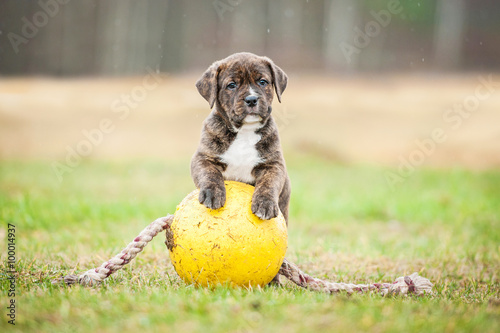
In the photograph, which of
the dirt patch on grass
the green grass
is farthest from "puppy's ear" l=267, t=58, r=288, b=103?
the dirt patch on grass

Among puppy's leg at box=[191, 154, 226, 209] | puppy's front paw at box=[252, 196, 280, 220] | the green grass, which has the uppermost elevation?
puppy's leg at box=[191, 154, 226, 209]

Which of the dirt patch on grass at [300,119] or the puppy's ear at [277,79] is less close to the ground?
the puppy's ear at [277,79]

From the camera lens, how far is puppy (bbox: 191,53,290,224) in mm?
4465

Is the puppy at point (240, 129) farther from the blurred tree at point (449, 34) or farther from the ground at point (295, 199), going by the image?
the blurred tree at point (449, 34)

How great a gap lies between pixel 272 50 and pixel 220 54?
2528 millimetres

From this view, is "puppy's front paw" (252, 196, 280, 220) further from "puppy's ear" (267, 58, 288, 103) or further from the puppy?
"puppy's ear" (267, 58, 288, 103)

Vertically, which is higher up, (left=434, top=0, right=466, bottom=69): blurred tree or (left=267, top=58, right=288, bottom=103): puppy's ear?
(left=434, top=0, right=466, bottom=69): blurred tree

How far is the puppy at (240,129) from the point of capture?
4465 mm

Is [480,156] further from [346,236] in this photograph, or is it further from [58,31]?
[58,31]

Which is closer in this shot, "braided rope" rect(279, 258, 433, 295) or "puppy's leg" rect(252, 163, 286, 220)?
"puppy's leg" rect(252, 163, 286, 220)

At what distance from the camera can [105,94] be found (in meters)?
21.5

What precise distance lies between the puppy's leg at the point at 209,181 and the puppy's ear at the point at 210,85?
0.51 meters

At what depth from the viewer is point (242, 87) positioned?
4.61 metres

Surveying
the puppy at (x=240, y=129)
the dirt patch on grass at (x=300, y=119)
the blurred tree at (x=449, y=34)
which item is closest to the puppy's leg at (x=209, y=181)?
the puppy at (x=240, y=129)
